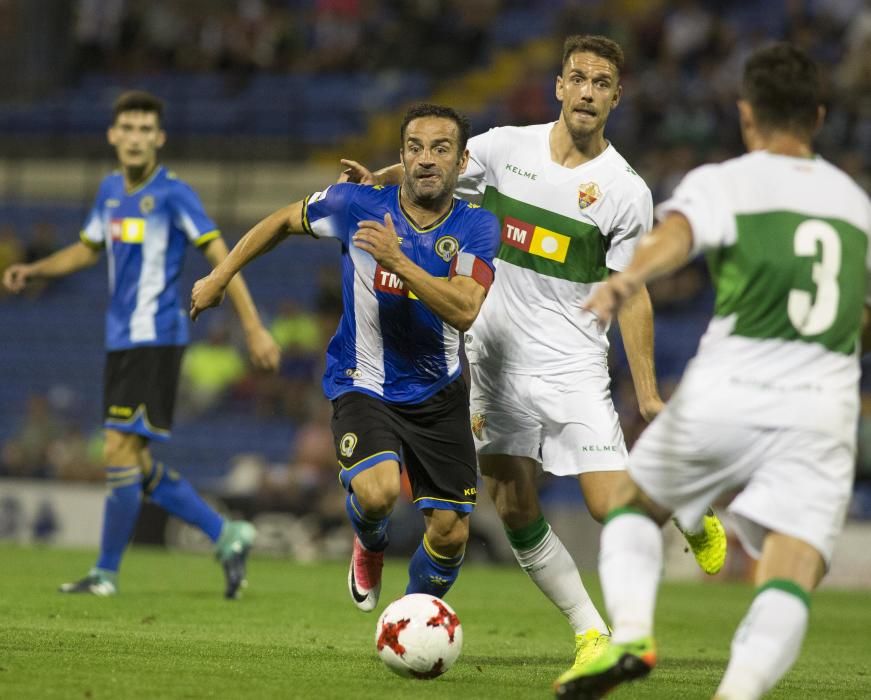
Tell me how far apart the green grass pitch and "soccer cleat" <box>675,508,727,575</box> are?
0.51m

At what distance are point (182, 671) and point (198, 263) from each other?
56.6ft

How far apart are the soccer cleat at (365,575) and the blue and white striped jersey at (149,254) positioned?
320 cm

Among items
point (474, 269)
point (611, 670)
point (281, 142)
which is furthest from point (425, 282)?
point (281, 142)

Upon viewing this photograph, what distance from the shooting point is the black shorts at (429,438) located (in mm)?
6816

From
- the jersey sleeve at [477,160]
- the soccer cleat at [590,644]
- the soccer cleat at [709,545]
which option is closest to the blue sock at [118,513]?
the jersey sleeve at [477,160]

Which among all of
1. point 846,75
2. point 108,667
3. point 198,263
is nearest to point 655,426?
point 108,667

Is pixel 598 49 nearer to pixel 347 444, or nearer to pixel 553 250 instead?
pixel 553 250

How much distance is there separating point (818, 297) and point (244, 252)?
2815 mm

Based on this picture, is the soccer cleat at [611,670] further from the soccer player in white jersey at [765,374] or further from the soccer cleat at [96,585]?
the soccer cleat at [96,585]

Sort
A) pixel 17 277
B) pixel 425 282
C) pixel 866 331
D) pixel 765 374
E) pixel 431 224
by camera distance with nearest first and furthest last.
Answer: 1. pixel 765 374
2. pixel 866 331
3. pixel 425 282
4. pixel 431 224
5. pixel 17 277

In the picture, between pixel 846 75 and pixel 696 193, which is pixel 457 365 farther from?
pixel 846 75

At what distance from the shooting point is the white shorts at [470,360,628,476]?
266 inches

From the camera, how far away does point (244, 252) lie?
667 centimetres

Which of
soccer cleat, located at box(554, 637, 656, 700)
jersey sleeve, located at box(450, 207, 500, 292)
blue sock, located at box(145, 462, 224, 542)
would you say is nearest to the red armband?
jersey sleeve, located at box(450, 207, 500, 292)
